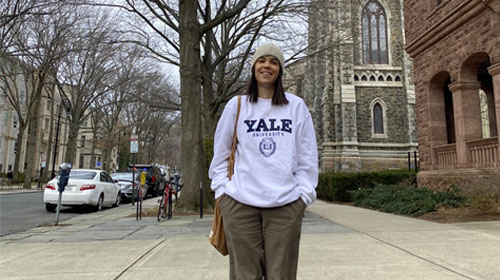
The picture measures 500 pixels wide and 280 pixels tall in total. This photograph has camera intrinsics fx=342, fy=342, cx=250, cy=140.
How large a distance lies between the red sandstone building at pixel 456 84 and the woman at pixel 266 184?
8.63m

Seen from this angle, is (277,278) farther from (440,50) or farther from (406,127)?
(406,127)

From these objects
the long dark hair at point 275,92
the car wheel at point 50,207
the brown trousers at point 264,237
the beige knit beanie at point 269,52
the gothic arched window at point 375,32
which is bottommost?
the car wheel at point 50,207

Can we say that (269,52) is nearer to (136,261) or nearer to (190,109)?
(136,261)

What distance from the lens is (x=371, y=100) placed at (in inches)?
1155

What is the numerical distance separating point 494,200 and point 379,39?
82.8 ft

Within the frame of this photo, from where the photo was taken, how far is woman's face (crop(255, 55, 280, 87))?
7.22 feet

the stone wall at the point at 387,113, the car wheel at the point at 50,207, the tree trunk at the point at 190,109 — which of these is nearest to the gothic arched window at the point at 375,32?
the stone wall at the point at 387,113

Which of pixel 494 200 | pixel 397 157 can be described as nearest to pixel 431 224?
pixel 494 200

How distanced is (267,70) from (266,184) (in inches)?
29.5

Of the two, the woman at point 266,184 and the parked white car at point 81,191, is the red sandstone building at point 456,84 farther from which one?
the parked white car at point 81,191

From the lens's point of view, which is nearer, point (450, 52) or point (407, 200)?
point (407, 200)

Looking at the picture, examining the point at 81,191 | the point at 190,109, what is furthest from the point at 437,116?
the point at 81,191

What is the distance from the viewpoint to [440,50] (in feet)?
38.7

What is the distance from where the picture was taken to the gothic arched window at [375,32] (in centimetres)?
3012
